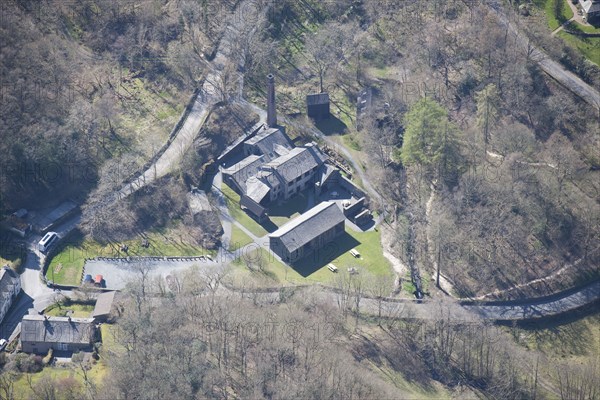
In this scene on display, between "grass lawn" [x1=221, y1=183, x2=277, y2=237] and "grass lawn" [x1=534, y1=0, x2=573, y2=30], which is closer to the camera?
"grass lawn" [x1=221, y1=183, x2=277, y2=237]

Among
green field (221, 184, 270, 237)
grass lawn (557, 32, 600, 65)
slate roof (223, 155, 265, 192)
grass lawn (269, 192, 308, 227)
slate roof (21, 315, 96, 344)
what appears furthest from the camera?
grass lawn (557, 32, 600, 65)

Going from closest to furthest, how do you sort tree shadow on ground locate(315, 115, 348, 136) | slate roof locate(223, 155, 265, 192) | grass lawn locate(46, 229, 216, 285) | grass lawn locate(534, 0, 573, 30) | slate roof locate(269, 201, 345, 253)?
grass lawn locate(46, 229, 216, 285), slate roof locate(269, 201, 345, 253), slate roof locate(223, 155, 265, 192), tree shadow on ground locate(315, 115, 348, 136), grass lawn locate(534, 0, 573, 30)

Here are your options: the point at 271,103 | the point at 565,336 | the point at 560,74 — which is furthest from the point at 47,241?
the point at 560,74

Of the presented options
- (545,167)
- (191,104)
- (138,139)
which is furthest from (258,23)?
(545,167)

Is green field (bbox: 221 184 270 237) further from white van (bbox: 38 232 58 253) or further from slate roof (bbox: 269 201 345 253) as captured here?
white van (bbox: 38 232 58 253)

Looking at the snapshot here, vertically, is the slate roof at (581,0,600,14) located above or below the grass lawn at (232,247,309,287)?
above

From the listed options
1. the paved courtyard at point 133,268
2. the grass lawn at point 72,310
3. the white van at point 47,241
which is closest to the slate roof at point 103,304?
the grass lawn at point 72,310

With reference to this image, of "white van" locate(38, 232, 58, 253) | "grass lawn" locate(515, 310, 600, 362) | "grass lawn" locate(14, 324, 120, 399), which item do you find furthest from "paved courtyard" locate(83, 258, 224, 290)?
"grass lawn" locate(515, 310, 600, 362)

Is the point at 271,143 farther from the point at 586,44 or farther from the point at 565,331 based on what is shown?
the point at 586,44
